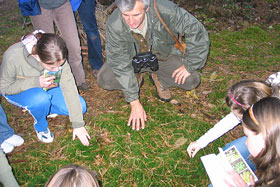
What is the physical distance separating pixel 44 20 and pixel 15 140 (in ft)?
4.95

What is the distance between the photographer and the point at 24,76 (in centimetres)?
246

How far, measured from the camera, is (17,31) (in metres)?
5.09

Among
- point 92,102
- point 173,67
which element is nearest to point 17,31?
point 92,102

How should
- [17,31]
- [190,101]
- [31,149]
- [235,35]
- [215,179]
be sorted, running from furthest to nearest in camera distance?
[17,31]
[235,35]
[190,101]
[31,149]
[215,179]

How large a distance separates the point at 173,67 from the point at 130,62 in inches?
23.6

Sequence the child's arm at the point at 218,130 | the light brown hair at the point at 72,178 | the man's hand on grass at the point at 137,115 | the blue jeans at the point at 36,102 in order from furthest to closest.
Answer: the man's hand on grass at the point at 137,115 → the blue jeans at the point at 36,102 → the child's arm at the point at 218,130 → the light brown hair at the point at 72,178

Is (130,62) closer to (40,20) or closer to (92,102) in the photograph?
(92,102)

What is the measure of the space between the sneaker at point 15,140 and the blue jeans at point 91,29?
61.1 inches

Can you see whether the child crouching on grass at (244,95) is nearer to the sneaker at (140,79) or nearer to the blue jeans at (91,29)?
the sneaker at (140,79)

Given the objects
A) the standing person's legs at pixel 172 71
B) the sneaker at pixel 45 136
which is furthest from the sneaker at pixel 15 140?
the standing person's legs at pixel 172 71

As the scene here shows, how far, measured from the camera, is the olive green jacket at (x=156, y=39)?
2.53 m

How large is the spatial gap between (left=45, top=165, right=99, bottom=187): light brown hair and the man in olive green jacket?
1.43 metres

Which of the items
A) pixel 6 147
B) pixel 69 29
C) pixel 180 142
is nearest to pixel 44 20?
pixel 69 29

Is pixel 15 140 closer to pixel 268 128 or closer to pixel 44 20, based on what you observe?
pixel 44 20
